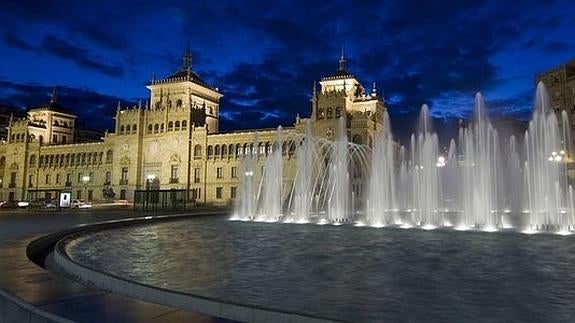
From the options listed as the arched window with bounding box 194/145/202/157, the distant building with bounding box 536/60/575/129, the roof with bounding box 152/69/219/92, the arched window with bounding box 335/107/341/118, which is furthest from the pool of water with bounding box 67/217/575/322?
the roof with bounding box 152/69/219/92

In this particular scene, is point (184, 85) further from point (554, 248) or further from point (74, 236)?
point (554, 248)

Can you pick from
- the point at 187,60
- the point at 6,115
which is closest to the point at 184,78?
the point at 187,60

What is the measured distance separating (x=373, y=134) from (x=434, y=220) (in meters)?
34.1

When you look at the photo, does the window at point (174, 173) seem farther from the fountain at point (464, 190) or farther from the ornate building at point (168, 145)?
the fountain at point (464, 190)

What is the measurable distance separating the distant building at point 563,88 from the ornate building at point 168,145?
2241cm

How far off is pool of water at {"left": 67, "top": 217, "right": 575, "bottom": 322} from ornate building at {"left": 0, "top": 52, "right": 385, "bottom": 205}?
1746 inches

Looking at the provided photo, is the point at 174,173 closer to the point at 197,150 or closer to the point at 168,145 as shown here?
the point at 168,145

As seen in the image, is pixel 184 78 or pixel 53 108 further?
pixel 53 108

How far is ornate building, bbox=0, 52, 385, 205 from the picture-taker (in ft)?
201

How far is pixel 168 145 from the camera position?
69.9m

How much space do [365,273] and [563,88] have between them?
63.8 metres

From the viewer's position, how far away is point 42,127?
8625cm

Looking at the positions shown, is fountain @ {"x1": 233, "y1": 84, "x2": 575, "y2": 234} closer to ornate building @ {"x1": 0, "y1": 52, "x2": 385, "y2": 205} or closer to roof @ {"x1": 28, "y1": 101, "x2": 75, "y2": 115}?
ornate building @ {"x1": 0, "y1": 52, "x2": 385, "y2": 205}

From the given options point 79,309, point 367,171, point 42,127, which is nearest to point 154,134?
point 42,127
